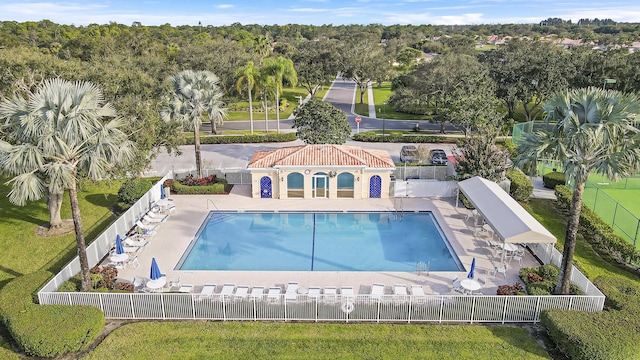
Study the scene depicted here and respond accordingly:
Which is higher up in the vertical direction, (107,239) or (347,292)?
(107,239)

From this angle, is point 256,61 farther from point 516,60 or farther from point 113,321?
point 113,321

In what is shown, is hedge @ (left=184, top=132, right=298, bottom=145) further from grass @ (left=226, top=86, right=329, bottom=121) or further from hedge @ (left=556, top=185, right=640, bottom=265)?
hedge @ (left=556, top=185, right=640, bottom=265)

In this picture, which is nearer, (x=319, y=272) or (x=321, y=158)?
(x=319, y=272)

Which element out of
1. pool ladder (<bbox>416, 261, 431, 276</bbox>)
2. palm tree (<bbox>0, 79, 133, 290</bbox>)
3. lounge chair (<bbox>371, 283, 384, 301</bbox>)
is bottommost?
pool ladder (<bbox>416, 261, 431, 276</bbox>)

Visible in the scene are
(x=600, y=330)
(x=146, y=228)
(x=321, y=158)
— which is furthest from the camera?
(x=321, y=158)

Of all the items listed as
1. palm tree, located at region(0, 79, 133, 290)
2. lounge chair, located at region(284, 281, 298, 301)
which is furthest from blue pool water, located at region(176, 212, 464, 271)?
palm tree, located at region(0, 79, 133, 290)

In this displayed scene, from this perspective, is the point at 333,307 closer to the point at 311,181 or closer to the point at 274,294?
the point at 274,294

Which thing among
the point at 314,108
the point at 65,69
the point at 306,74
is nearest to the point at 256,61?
the point at 306,74

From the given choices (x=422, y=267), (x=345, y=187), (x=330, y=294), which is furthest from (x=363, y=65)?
(x=330, y=294)
